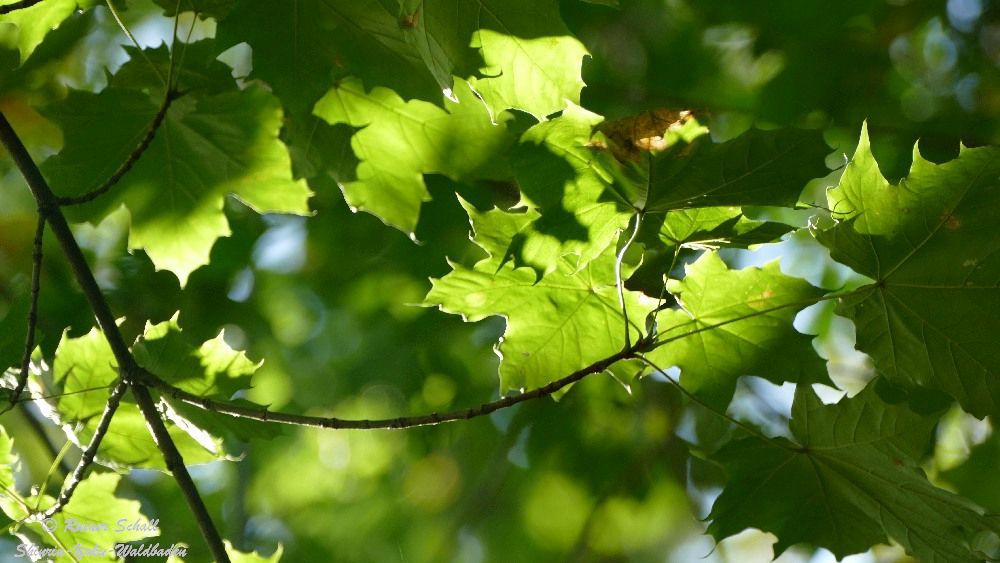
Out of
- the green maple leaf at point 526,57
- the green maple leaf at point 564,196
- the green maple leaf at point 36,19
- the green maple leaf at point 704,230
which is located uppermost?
the green maple leaf at point 36,19

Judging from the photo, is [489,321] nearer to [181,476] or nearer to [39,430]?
[39,430]

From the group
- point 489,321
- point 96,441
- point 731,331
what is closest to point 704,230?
point 731,331

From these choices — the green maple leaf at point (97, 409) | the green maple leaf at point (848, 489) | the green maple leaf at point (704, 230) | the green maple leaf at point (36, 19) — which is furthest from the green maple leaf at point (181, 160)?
the green maple leaf at point (848, 489)

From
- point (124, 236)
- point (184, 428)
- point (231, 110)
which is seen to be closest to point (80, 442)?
point (184, 428)

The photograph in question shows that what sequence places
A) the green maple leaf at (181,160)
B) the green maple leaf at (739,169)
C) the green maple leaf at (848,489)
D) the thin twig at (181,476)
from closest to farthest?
the green maple leaf at (739,169) → the thin twig at (181,476) → the green maple leaf at (848,489) → the green maple leaf at (181,160)

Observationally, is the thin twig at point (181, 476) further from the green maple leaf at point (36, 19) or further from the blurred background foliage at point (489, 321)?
the blurred background foliage at point (489, 321)

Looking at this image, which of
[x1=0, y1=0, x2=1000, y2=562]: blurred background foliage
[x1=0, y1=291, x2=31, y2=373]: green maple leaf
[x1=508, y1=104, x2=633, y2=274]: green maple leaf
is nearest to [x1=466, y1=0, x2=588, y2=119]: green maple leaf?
[x1=508, y1=104, x2=633, y2=274]: green maple leaf

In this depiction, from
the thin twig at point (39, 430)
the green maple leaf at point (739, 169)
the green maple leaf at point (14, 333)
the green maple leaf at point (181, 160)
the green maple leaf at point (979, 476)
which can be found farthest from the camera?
the green maple leaf at point (979, 476)
